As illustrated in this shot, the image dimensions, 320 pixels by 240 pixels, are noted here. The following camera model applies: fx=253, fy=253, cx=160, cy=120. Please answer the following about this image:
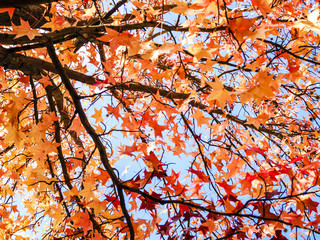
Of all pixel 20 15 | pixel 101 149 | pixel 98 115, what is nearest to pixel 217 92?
pixel 101 149

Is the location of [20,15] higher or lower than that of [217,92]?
higher

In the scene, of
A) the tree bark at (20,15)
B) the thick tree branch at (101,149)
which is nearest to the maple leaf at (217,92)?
the thick tree branch at (101,149)

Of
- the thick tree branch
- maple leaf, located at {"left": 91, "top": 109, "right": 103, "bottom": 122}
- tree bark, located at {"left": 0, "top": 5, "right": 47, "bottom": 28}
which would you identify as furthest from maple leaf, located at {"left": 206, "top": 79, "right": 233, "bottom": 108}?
tree bark, located at {"left": 0, "top": 5, "right": 47, "bottom": 28}

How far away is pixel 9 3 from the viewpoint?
3.48 ft

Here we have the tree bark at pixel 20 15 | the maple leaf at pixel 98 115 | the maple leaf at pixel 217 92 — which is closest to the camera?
the maple leaf at pixel 217 92

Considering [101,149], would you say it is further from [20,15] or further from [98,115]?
[20,15]

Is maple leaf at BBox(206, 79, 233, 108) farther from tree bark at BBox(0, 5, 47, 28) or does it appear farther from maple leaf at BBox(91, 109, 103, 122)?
tree bark at BBox(0, 5, 47, 28)

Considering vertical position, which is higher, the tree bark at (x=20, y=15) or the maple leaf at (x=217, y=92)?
the tree bark at (x=20, y=15)

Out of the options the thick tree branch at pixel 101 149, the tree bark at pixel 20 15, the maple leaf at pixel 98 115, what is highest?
the tree bark at pixel 20 15

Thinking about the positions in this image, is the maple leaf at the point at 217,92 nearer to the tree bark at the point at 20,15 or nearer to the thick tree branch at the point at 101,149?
the thick tree branch at the point at 101,149

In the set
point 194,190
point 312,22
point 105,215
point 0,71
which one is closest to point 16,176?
point 0,71

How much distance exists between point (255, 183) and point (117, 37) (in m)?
1.31

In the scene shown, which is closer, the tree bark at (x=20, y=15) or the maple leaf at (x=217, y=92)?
the maple leaf at (x=217, y=92)

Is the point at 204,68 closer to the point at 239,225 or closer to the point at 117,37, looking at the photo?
the point at 117,37
